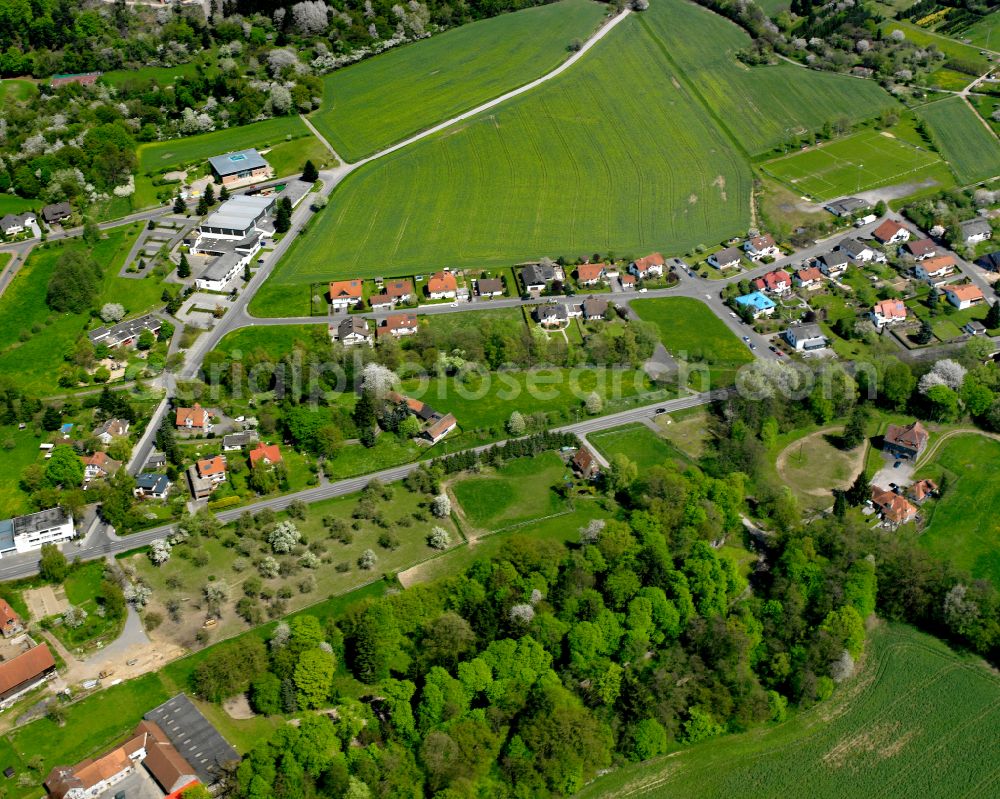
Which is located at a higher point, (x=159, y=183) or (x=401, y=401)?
(x=159, y=183)

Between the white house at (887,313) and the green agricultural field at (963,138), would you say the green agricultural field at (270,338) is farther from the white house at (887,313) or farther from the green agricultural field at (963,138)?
the green agricultural field at (963,138)

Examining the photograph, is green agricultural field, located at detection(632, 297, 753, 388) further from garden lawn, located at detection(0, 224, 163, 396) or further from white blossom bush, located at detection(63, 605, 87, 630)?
white blossom bush, located at detection(63, 605, 87, 630)

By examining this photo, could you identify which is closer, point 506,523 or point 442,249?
point 506,523

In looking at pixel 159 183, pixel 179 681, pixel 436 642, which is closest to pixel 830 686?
pixel 436 642

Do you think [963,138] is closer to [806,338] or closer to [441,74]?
[806,338]

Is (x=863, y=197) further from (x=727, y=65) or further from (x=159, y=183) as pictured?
(x=159, y=183)

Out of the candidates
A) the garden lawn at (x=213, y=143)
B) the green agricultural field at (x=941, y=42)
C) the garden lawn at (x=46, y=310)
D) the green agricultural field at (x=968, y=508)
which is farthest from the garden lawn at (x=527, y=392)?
the green agricultural field at (x=941, y=42)
